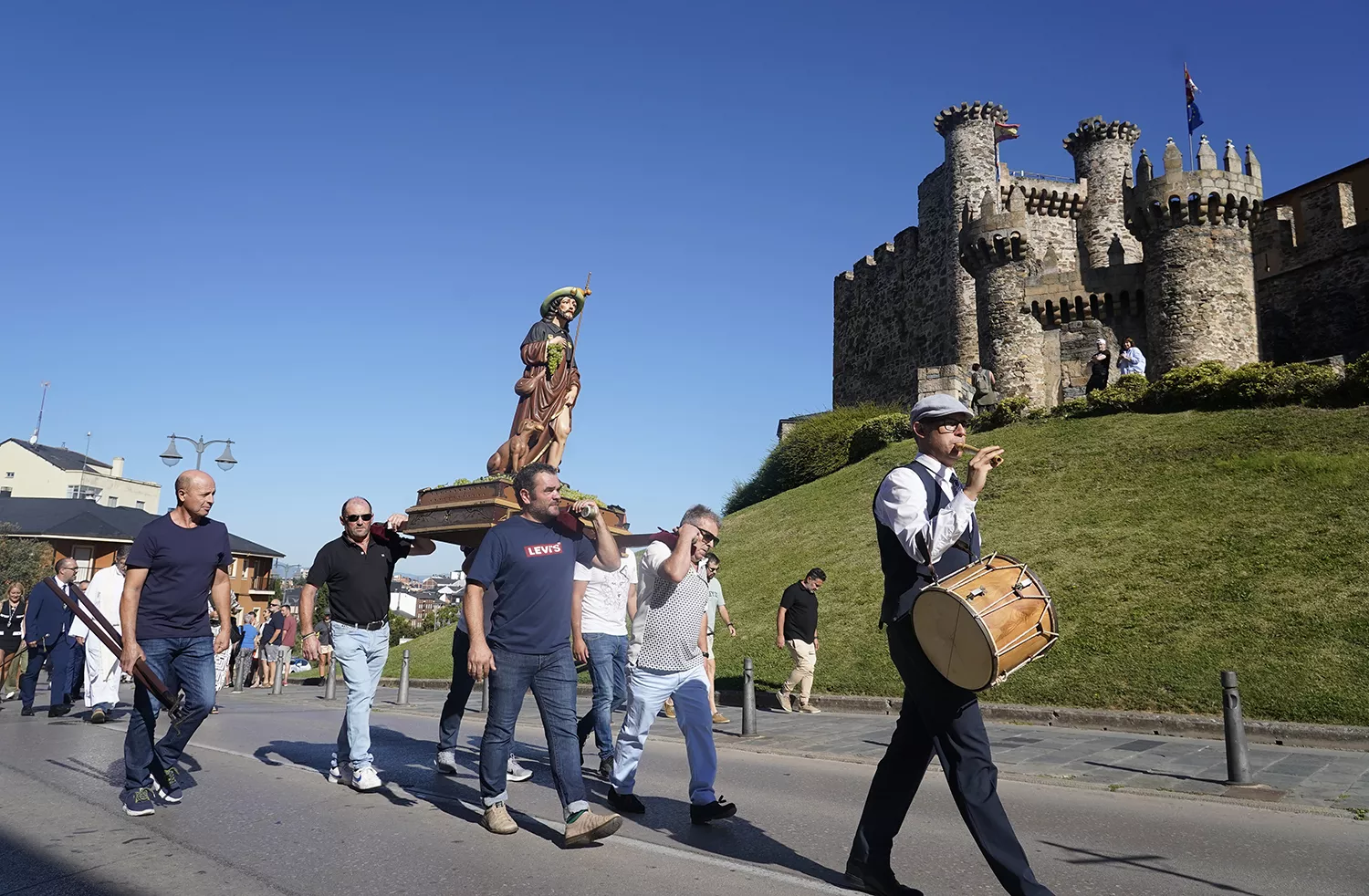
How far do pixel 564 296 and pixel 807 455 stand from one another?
1898 cm

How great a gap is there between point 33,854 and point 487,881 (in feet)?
7.52

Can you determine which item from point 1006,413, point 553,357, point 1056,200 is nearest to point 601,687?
point 553,357

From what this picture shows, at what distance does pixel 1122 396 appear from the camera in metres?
24.9

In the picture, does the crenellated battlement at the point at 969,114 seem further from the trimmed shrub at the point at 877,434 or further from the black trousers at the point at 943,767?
the black trousers at the point at 943,767

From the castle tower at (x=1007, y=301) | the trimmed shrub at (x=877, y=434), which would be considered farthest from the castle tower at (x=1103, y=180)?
the trimmed shrub at (x=877, y=434)

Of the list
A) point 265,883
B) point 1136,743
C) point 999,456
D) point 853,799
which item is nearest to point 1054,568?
point 1136,743

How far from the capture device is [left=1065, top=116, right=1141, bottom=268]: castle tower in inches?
1784

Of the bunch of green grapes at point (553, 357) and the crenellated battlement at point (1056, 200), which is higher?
the crenellated battlement at point (1056, 200)

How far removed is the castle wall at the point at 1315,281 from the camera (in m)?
31.8

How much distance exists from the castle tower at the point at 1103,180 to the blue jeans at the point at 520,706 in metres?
45.4

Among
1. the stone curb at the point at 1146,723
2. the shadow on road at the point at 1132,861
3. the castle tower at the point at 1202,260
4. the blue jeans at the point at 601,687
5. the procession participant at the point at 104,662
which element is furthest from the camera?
the castle tower at the point at 1202,260

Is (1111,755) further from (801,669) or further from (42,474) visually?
(42,474)

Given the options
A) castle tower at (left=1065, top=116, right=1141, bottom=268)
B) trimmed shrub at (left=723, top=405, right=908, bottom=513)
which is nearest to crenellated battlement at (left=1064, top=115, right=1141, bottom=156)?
castle tower at (left=1065, top=116, right=1141, bottom=268)

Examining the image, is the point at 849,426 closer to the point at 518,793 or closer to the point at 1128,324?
the point at 1128,324
